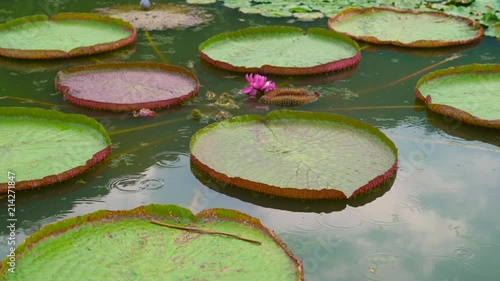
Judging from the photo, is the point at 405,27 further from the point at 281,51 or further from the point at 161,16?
the point at 161,16

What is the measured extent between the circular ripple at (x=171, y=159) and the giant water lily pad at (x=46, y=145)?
296mm

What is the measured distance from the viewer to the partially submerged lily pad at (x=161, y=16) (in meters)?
6.66

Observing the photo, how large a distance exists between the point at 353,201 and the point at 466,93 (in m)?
1.72

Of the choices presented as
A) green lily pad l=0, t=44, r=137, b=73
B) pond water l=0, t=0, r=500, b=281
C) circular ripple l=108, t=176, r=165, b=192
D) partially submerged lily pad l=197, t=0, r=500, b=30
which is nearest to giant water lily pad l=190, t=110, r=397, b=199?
pond water l=0, t=0, r=500, b=281

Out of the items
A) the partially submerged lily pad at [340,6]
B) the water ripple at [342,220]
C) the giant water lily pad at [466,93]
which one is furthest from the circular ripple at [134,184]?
→ the partially submerged lily pad at [340,6]

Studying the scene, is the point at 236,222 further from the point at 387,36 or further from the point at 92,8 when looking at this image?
the point at 92,8

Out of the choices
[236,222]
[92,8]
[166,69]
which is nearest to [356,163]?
[236,222]

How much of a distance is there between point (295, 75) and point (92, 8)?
3207mm

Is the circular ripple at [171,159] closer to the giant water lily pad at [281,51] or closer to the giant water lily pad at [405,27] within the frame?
the giant water lily pad at [281,51]

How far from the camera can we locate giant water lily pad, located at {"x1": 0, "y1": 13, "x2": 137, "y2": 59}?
18.3ft

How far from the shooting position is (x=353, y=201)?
135 inches

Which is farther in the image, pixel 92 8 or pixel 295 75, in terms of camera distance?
pixel 92 8

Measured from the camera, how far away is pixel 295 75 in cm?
521

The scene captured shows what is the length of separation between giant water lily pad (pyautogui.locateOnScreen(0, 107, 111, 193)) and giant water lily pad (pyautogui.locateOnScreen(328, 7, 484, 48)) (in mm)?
3045
